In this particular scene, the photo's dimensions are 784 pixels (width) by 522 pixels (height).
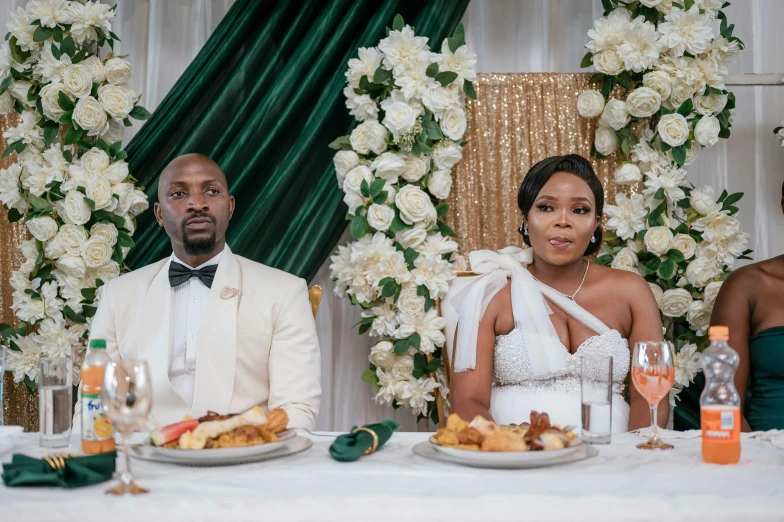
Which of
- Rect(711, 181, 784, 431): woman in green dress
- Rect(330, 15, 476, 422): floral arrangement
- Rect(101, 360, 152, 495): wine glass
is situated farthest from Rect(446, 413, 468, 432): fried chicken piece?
Rect(711, 181, 784, 431): woman in green dress

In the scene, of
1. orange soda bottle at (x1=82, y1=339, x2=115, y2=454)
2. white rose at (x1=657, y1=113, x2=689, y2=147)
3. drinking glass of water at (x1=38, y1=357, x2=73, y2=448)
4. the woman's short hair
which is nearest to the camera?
orange soda bottle at (x1=82, y1=339, x2=115, y2=454)

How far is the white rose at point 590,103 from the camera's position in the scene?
147 inches

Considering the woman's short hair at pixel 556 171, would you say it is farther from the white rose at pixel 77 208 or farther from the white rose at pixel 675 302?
the white rose at pixel 77 208

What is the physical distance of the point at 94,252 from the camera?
11.3 ft

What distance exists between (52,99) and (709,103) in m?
2.82

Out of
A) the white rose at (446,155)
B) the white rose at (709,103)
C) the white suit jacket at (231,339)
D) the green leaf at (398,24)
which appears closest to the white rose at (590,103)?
the white rose at (709,103)

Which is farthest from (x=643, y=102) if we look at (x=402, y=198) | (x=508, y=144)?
(x=402, y=198)

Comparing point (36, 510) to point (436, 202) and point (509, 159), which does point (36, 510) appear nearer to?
point (436, 202)

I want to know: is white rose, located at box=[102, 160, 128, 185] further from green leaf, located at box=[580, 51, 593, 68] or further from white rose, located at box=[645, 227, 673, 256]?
white rose, located at box=[645, 227, 673, 256]

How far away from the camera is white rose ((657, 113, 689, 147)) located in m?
3.61

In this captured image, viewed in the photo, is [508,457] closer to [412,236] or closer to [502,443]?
[502,443]

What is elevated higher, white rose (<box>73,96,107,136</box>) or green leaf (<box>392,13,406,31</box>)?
green leaf (<box>392,13,406,31</box>)

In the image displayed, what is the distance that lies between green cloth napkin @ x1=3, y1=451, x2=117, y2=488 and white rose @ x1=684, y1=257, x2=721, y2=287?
2733mm

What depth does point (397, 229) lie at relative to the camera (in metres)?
3.47
